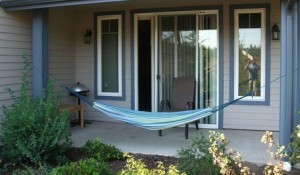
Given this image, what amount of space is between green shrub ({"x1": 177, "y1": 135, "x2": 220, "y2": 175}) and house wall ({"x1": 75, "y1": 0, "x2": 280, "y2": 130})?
254 cm

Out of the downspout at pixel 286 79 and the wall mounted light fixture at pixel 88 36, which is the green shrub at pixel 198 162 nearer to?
the downspout at pixel 286 79

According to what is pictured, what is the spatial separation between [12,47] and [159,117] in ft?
7.81

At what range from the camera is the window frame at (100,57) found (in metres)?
6.94

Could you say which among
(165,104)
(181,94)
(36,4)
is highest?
(36,4)

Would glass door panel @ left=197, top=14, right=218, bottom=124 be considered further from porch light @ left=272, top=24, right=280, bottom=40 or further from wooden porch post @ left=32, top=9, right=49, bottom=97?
wooden porch post @ left=32, top=9, right=49, bottom=97

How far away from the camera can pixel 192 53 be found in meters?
6.53

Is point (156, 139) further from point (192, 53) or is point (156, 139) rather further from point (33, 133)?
point (33, 133)

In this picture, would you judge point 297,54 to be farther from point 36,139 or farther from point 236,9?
point 36,139

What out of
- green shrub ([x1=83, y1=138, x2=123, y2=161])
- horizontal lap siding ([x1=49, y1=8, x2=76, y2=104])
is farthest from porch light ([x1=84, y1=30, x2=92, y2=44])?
green shrub ([x1=83, y1=138, x2=123, y2=161])

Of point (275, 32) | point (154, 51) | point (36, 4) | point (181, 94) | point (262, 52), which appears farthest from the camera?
point (154, 51)

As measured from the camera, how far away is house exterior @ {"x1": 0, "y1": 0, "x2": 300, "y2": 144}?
5.39 meters

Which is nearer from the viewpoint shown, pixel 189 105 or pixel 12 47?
pixel 12 47

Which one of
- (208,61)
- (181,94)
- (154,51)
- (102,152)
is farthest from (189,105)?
(102,152)

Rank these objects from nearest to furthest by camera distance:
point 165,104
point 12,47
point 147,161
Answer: point 147,161 → point 12,47 → point 165,104
